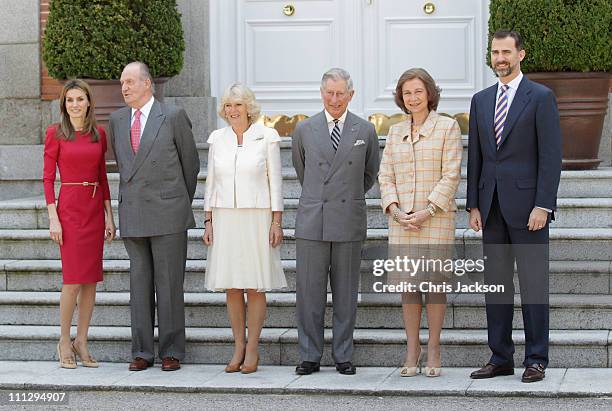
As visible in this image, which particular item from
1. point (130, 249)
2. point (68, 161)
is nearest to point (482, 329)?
point (130, 249)

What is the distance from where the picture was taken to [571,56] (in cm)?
933

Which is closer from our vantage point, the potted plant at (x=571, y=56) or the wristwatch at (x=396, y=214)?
the wristwatch at (x=396, y=214)

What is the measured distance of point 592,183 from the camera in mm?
9234

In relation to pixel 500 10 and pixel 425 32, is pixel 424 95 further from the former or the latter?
pixel 425 32

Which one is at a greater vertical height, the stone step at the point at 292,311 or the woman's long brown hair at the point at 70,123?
the woman's long brown hair at the point at 70,123

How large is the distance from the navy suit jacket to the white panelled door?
10.6 ft

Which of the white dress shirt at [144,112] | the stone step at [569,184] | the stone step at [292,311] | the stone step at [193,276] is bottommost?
the stone step at [292,311]

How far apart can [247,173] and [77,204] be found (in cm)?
109

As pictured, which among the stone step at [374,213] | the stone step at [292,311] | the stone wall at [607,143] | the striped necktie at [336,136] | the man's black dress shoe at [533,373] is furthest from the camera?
the stone wall at [607,143]

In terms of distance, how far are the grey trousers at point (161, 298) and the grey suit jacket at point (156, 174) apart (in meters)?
0.10

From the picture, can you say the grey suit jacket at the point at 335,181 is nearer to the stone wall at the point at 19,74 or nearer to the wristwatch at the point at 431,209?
the wristwatch at the point at 431,209

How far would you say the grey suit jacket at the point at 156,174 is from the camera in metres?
8.13

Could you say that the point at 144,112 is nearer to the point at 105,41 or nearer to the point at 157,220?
the point at 157,220

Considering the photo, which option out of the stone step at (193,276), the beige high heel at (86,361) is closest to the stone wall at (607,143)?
the stone step at (193,276)
